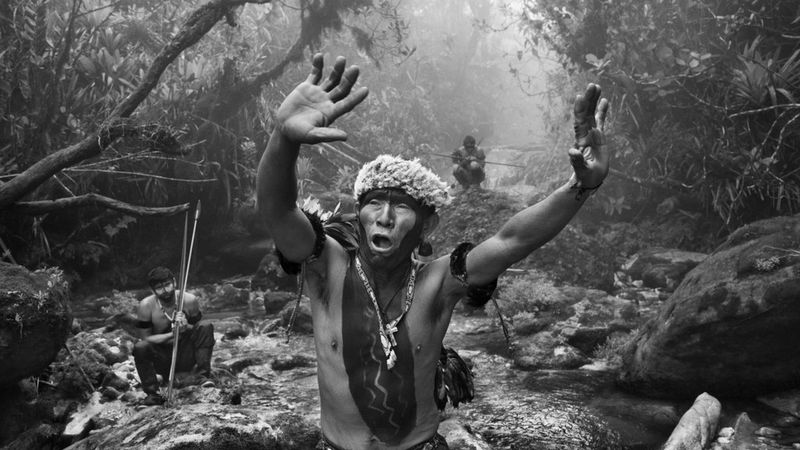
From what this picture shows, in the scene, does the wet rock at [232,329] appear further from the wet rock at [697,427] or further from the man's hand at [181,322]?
the wet rock at [697,427]

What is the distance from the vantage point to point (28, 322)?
519cm

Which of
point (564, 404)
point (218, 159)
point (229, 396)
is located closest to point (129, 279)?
point (218, 159)

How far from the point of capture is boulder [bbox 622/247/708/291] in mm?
11180

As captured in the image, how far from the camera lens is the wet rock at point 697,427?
4574 millimetres

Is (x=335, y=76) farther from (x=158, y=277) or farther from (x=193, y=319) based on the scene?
(x=193, y=319)

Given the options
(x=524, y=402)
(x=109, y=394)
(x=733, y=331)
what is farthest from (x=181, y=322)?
(x=733, y=331)

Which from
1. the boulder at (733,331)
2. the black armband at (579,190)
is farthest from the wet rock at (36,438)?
the boulder at (733,331)

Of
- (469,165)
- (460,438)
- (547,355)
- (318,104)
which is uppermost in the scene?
(469,165)

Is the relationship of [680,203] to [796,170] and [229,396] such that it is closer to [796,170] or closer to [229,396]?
[796,170]

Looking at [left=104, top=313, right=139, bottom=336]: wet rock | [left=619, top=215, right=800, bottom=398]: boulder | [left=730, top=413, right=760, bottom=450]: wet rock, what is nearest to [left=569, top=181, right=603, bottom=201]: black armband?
[left=730, top=413, right=760, bottom=450]: wet rock

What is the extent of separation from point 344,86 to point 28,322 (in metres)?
4.44

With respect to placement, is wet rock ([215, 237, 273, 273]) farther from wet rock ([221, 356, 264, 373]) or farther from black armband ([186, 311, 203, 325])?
black armband ([186, 311, 203, 325])

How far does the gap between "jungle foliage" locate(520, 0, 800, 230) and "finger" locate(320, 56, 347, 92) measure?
326 inches

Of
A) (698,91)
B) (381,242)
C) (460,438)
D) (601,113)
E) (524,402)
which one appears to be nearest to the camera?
(601,113)
